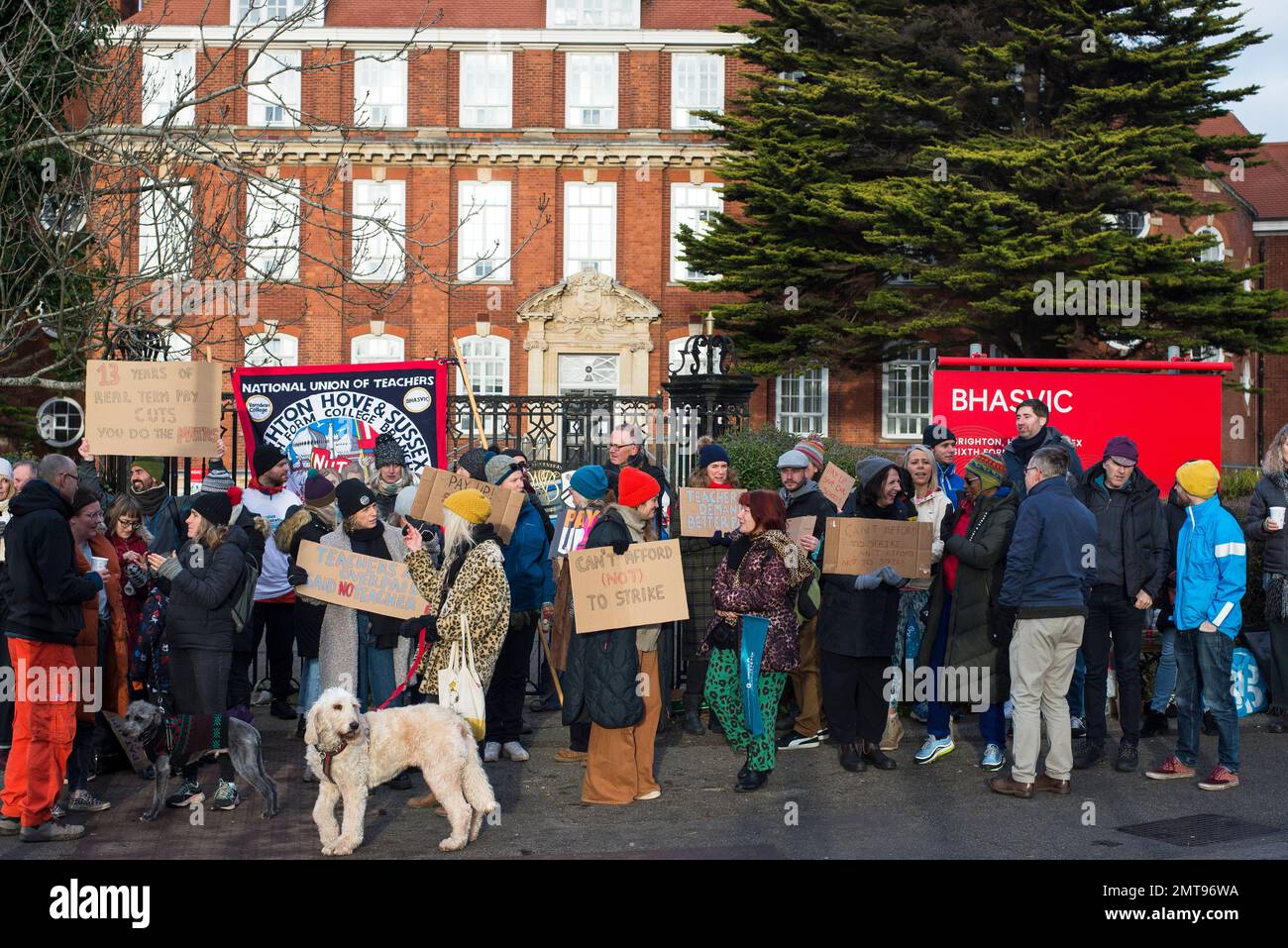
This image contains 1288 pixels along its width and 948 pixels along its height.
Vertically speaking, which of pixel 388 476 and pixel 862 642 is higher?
pixel 388 476

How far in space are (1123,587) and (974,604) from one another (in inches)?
A: 41.9

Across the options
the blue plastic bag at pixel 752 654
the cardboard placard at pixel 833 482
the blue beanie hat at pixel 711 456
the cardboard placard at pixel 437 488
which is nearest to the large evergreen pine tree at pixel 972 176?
the cardboard placard at pixel 833 482

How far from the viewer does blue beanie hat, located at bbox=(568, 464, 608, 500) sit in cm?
814

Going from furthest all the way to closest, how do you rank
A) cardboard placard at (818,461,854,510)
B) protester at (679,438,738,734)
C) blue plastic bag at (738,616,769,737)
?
cardboard placard at (818,461,854,510) → protester at (679,438,738,734) → blue plastic bag at (738,616,769,737)

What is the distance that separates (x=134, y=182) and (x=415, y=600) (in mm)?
6422

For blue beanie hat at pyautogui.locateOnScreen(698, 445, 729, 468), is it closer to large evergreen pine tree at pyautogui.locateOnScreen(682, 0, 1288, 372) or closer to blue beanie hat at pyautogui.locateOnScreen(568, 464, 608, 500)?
blue beanie hat at pyautogui.locateOnScreen(568, 464, 608, 500)

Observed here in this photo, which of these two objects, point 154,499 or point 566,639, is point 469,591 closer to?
point 566,639

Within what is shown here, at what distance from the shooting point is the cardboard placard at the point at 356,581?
809cm

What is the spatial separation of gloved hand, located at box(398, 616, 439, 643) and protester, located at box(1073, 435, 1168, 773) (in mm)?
4269

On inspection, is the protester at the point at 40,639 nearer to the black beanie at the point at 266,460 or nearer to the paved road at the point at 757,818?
the paved road at the point at 757,818

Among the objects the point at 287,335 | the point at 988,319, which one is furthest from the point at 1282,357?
the point at 287,335

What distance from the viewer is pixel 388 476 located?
1051cm

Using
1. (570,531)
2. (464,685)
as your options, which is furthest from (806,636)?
(464,685)

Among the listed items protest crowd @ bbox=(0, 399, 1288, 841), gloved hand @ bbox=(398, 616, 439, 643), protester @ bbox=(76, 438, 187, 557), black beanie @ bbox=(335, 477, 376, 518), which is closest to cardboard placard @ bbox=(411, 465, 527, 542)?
protest crowd @ bbox=(0, 399, 1288, 841)
